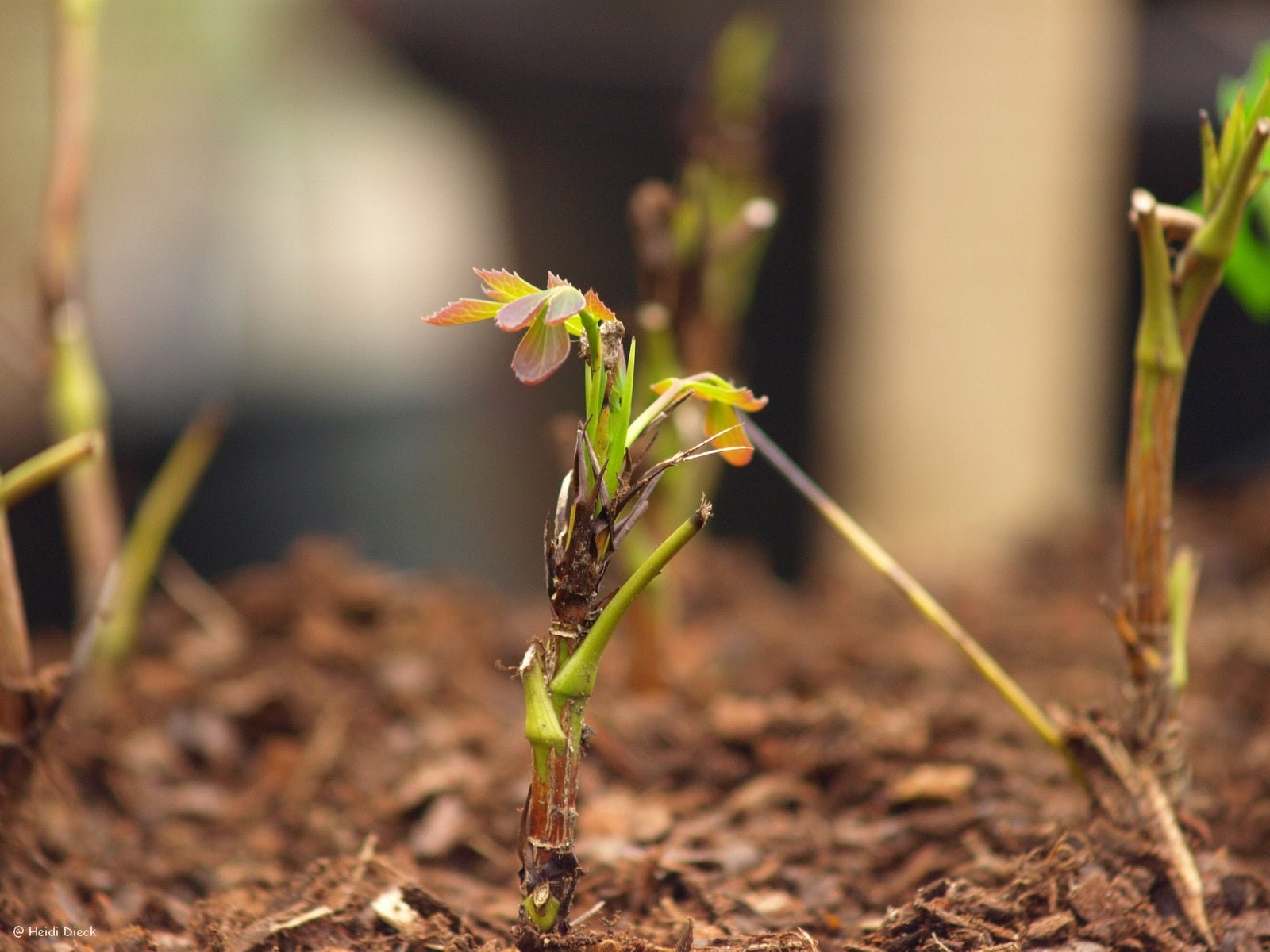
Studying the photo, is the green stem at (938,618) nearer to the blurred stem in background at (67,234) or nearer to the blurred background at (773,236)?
the blurred stem in background at (67,234)

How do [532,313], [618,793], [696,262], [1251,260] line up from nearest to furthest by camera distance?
[532,313] < [1251,260] < [618,793] < [696,262]

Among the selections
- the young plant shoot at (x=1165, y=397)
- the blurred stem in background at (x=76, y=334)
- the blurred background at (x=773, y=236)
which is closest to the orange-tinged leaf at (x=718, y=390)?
the young plant shoot at (x=1165, y=397)

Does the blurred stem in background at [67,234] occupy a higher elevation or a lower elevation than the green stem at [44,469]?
higher

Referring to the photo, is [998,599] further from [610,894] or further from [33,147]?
[33,147]

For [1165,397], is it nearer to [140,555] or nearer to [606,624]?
[606,624]

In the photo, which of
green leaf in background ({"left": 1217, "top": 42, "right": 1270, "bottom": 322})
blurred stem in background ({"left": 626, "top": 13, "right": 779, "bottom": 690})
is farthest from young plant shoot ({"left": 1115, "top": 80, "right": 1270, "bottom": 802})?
blurred stem in background ({"left": 626, "top": 13, "right": 779, "bottom": 690})

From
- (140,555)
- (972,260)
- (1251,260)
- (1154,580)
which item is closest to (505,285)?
(1154,580)
